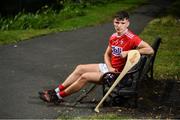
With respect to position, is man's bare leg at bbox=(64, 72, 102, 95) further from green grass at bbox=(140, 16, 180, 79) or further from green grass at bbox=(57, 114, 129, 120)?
green grass at bbox=(140, 16, 180, 79)

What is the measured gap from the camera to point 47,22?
752 inches

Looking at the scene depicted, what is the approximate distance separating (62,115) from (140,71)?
1379 mm

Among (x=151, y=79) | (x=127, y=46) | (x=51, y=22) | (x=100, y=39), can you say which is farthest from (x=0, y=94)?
(x=51, y=22)

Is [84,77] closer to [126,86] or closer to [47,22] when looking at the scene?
[126,86]

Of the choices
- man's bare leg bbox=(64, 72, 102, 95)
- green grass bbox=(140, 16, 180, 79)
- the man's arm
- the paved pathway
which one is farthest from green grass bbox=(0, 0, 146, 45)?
the man's arm

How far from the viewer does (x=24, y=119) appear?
7.51m

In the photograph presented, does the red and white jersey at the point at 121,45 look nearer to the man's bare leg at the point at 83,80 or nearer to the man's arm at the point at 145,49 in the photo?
the man's arm at the point at 145,49

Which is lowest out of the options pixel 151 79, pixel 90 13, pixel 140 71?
pixel 90 13

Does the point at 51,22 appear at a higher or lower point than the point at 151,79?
lower

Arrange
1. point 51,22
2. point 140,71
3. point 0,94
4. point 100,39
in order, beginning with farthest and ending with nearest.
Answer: point 51,22, point 100,39, point 0,94, point 140,71

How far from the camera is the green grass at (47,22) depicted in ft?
52.7

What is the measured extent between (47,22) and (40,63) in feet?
24.1

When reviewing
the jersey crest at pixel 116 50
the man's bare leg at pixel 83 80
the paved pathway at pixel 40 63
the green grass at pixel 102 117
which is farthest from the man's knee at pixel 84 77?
the green grass at pixel 102 117

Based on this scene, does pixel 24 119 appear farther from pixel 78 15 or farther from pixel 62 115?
pixel 78 15
